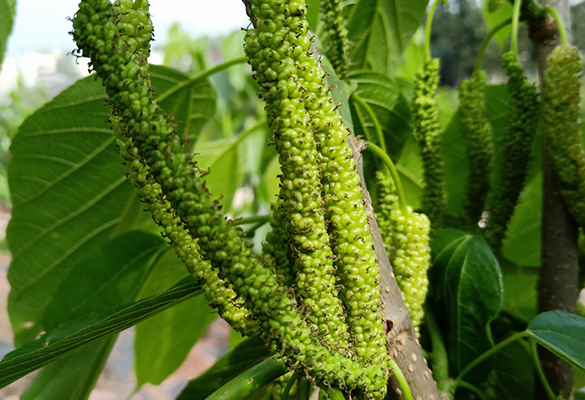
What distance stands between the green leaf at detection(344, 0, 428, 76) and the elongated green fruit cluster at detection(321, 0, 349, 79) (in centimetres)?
20

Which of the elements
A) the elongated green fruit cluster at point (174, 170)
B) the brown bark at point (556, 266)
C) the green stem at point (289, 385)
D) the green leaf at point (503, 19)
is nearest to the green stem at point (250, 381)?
the green stem at point (289, 385)

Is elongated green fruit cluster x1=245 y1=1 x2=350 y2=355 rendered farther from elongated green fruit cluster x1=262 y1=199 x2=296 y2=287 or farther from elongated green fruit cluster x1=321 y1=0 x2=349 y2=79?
elongated green fruit cluster x1=321 y1=0 x2=349 y2=79

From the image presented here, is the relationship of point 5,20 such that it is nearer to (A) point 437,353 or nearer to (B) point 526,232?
(A) point 437,353

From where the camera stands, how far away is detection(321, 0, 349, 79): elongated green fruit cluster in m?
0.53

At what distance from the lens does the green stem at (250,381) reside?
0.42m

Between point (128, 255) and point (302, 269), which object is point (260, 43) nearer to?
point (302, 269)

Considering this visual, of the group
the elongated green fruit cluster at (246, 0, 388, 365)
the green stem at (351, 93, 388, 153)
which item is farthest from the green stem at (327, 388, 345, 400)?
the green stem at (351, 93, 388, 153)

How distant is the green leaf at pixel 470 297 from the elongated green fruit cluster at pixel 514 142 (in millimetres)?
54

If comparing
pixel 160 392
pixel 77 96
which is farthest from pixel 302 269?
pixel 160 392

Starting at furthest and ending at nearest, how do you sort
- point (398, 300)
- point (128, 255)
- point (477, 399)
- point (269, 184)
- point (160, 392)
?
point (160, 392) < point (269, 184) < point (128, 255) < point (477, 399) < point (398, 300)

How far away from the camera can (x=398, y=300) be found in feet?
1.40

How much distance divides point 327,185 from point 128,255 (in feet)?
1.40

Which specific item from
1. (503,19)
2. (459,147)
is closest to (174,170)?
(459,147)

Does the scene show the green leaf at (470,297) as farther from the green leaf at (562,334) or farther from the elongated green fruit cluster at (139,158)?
the elongated green fruit cluster at (139,158)
